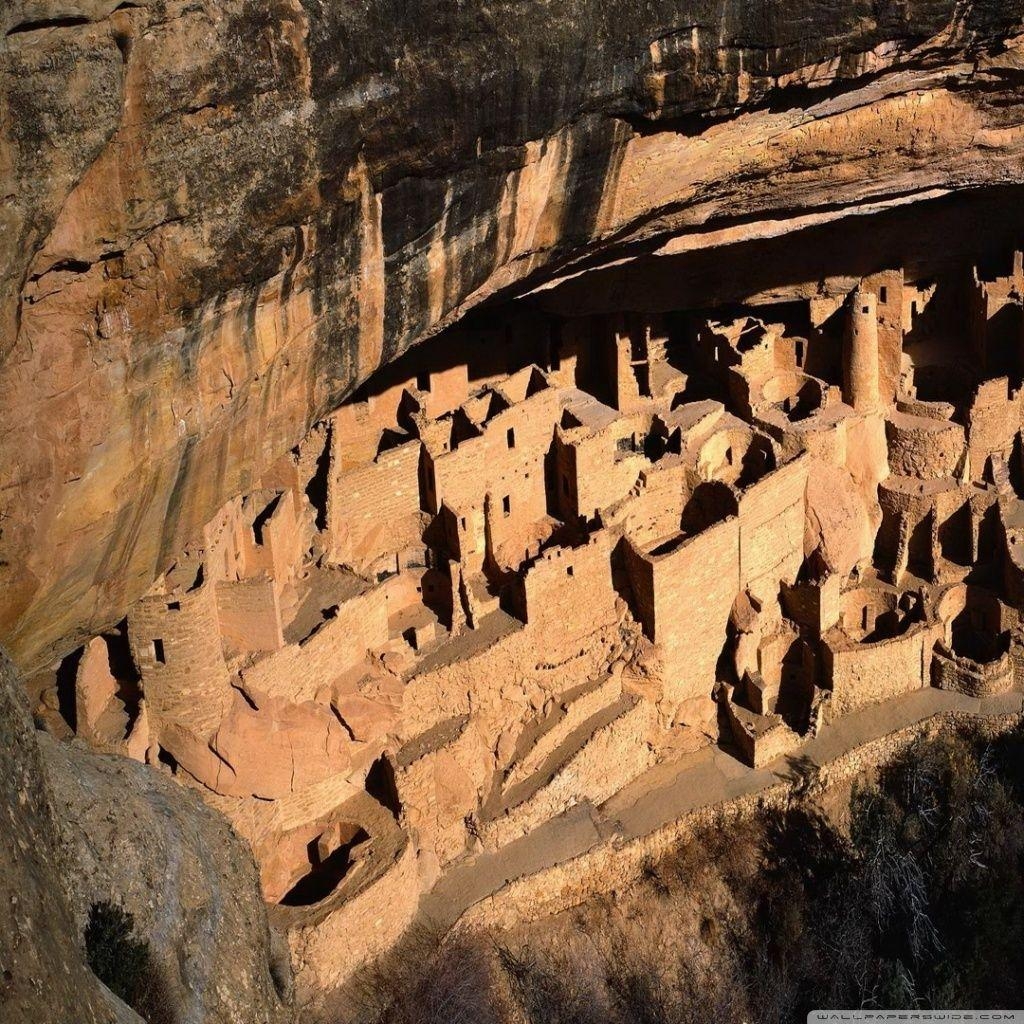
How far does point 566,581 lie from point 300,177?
8785mm

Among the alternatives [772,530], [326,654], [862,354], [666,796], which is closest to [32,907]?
[326,654]

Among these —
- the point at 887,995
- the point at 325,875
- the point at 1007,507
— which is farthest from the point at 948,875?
the point at 325,875

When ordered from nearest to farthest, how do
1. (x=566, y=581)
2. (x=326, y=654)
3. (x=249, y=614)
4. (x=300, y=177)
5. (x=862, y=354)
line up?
(x=300, y=177) → (x=249, y=614) → (x=326, y=654) → (x=566, y=581) → (x=862, y=354)

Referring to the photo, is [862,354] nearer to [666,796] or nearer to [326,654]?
[666,796]

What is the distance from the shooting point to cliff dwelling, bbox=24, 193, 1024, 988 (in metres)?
16.0

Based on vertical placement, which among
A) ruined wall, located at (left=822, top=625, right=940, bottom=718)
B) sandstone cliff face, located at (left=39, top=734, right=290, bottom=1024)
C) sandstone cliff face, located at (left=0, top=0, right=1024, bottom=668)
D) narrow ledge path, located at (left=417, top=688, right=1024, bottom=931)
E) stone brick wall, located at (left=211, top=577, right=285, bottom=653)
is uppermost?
sandstone cliff face, located at (left=0, top=0, right=1024, bottom=668)

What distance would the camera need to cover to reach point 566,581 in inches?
730

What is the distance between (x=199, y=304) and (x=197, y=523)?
8.24 feet

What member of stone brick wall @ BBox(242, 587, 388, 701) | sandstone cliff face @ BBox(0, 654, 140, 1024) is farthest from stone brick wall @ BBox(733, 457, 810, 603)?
sandstone cliff face @ BBox(0, 654, 140, 1024)

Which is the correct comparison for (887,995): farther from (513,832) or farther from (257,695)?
(257,695)

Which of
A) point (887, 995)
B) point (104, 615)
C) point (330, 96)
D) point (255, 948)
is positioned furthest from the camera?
point (887, 995)

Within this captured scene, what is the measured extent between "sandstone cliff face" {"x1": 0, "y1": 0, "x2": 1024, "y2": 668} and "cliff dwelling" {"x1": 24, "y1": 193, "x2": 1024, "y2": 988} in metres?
3.18

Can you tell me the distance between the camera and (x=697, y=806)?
63.1 feet

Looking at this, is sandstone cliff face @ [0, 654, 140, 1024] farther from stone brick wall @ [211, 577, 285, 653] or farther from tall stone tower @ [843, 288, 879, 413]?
tall stone tower @ [843, 288, 879, 413]
